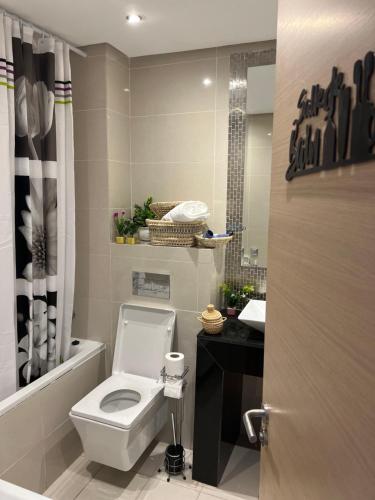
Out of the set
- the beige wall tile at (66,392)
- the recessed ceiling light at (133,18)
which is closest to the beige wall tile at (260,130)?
the recessed ceiling light at (133,18)

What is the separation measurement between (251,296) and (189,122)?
1.22 metres

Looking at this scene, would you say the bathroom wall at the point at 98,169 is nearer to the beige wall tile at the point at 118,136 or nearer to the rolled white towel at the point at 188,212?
the beige wall tile at the point at 118,136

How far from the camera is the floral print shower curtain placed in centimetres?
192

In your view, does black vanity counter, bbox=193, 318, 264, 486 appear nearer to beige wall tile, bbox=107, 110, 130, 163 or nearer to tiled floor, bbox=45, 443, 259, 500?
tiled floor, bbox=45, 443, 259, 500

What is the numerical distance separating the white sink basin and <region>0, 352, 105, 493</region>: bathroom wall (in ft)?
3.54

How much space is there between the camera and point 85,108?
2.33 meters

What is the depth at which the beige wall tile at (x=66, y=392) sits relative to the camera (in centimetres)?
196

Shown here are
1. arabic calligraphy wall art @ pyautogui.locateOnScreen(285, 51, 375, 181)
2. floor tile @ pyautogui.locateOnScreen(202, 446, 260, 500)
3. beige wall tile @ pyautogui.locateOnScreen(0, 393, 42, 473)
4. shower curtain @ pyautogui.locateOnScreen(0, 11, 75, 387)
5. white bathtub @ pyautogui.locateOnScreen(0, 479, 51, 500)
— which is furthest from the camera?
floor tile @ pyautogui.locateOnScreen(202, 446, 260, 500)

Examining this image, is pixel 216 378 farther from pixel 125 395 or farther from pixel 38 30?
pixel 38 30

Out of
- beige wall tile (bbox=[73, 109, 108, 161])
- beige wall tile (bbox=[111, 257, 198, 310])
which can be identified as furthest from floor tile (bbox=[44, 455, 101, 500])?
beige wall tile (bbox=[73, 109, 108, 161])

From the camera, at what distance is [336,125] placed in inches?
20.2

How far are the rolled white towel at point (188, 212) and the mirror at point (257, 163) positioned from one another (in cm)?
31

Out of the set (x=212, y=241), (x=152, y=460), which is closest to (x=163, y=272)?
(x=212, y=241)

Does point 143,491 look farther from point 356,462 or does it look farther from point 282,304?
point 356,462
